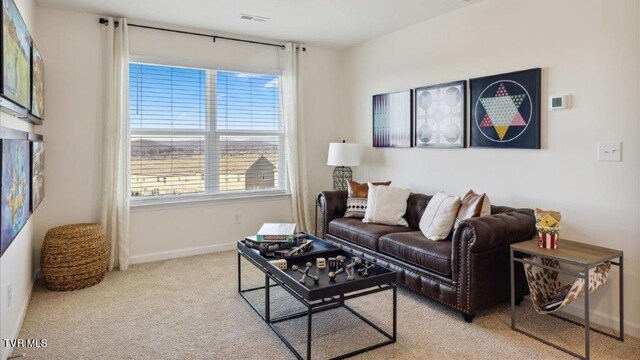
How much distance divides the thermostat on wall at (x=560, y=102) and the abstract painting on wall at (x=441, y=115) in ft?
2.62

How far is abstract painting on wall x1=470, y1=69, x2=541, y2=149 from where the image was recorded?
312 centimetres

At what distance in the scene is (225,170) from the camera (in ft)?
15.5

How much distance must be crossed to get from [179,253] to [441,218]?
2.85 meters

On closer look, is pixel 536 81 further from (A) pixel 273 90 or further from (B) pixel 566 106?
(A) pixel 273 90

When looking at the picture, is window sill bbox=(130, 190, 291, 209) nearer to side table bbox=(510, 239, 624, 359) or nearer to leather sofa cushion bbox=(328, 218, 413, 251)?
leather sofa cushion bbox=(328, 218, 413, 251)

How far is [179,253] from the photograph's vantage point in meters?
4.43


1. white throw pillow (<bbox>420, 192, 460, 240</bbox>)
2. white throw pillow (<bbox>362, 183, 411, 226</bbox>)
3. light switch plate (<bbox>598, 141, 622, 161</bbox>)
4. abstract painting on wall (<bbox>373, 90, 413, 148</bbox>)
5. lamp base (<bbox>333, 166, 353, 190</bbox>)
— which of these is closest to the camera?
light switch plate (<bbox>598, 141, 622, 161</bbox>)

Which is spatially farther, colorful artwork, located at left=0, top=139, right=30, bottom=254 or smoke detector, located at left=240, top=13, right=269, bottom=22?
smoke detector, located at left=240, top=13, right=269, bottom=22

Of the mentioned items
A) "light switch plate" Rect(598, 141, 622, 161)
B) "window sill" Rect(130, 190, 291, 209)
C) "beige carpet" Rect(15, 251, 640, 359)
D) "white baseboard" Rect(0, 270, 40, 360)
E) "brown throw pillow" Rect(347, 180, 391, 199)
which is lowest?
"beige carpet" Rect(15, 251, 640, 359)

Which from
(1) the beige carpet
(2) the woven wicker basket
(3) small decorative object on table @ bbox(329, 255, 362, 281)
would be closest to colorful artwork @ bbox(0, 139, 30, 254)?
(1) the beige carpet

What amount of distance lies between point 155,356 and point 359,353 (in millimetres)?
1202

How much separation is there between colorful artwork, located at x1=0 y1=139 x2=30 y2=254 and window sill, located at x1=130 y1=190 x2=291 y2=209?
5.93ft

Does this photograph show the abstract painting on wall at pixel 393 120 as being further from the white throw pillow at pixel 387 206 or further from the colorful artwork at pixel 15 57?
the colorful artwork at pixel 15 57

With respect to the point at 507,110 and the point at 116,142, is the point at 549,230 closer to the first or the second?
the point at 507,110
